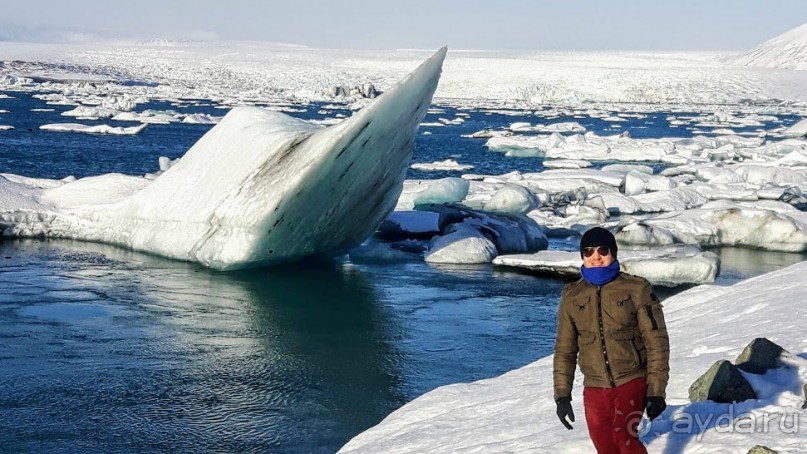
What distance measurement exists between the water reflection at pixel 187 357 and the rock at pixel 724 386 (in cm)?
243

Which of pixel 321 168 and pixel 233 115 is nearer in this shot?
pixel 321 168

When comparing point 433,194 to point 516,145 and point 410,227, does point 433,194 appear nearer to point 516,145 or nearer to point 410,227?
point 410,227

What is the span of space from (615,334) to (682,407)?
1.01m

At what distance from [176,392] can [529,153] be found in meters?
26.0

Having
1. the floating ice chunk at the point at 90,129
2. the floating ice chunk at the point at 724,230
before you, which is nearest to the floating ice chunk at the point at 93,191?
the floating ice chunk at the point at 724,230

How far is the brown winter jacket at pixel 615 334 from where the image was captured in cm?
361

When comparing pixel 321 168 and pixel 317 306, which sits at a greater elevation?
pixel 321 168

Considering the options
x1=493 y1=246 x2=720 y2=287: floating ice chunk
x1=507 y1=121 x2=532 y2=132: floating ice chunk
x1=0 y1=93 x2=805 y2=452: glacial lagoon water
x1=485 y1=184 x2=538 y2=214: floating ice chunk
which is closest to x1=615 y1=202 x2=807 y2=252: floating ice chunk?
x1=0 y1=93 x2=805 y2=452: glacial lagoon water

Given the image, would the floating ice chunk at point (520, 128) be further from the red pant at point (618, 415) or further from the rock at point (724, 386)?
the red pant at point (618, 415)

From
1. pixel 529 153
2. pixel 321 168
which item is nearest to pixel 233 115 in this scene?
pixel 321 168

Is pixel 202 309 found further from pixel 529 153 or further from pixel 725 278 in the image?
pixel 529 153

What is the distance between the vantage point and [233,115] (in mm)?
12609

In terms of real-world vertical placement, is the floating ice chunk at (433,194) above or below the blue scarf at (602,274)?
below

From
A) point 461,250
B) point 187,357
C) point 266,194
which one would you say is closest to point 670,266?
point 461,250
